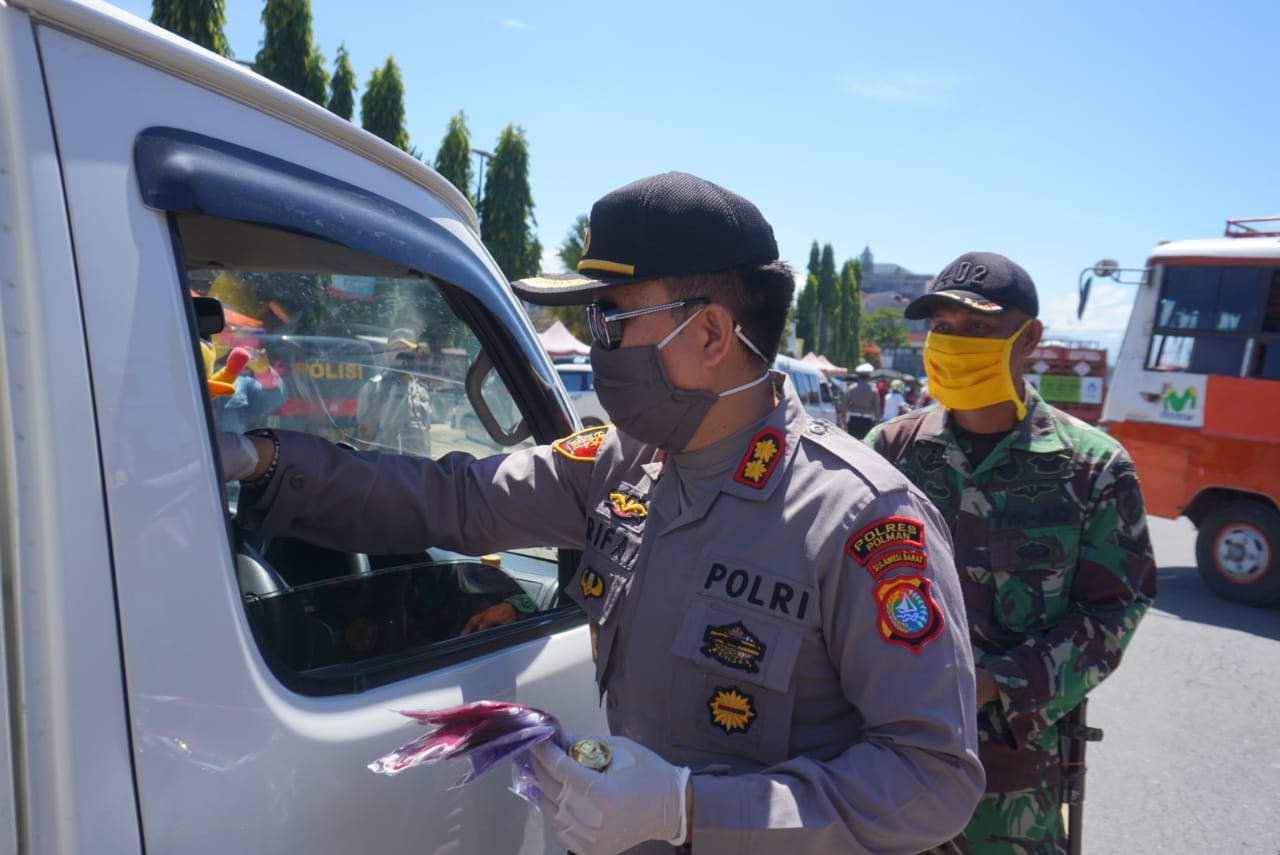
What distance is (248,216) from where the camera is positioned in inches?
→ 45.7

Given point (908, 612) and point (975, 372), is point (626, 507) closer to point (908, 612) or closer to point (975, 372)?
point (908, 612)

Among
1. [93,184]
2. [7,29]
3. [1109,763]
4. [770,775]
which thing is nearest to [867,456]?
[770,775]

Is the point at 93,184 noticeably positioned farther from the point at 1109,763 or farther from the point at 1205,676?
the point at 1205,676

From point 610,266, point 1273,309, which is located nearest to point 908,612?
point 610,266

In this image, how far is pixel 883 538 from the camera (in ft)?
4.13

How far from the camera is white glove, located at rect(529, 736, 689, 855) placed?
1076mm

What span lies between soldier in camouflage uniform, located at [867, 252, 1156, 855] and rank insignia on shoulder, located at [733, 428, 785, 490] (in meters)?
0.86

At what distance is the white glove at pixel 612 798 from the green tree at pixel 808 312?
59174 millimetres

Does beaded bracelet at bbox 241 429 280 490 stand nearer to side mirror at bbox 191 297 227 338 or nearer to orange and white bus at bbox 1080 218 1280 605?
side mirror at bbox 191 297 227 338

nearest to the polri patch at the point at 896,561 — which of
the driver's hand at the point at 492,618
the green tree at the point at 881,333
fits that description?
the driver's hand at the point at 492,618

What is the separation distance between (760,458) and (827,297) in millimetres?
63176

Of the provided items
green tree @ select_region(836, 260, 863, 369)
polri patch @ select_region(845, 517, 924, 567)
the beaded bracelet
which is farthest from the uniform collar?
green tree @ select_region(836, 260, 863, 369)

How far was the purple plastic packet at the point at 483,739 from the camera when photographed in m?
1.08

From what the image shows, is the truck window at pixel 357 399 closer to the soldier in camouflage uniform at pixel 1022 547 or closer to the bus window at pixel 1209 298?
the soldier in camouflage uniform at pixel 1022 547
